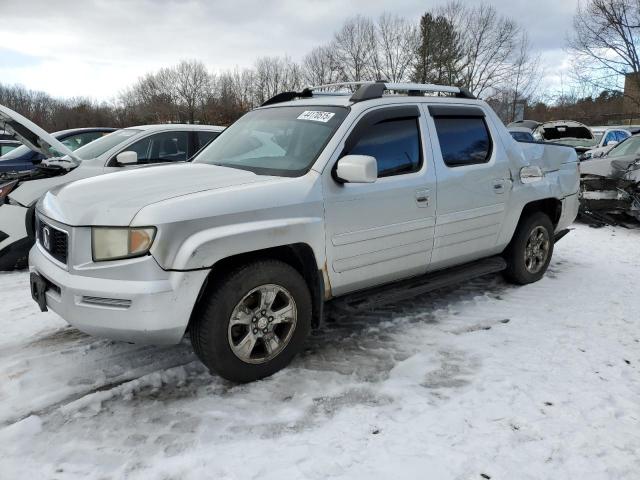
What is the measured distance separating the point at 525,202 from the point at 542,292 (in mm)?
938

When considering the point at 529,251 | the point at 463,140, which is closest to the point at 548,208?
the point at 529,251

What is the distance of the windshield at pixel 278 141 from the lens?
3.47 m

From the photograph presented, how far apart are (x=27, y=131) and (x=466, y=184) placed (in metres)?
4.33

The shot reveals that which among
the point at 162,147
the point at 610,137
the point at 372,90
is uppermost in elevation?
the point at 610,137

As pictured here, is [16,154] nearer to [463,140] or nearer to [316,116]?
[316,116]

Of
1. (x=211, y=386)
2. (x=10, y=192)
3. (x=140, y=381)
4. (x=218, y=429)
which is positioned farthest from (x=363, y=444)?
(x=10, y=192)

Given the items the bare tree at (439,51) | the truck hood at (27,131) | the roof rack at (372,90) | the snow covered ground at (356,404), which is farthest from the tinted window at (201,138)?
the bare tree at (439,51)

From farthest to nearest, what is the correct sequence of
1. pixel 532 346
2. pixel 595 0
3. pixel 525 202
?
pixel 595 0, pixel 525 202, pixel 532 346

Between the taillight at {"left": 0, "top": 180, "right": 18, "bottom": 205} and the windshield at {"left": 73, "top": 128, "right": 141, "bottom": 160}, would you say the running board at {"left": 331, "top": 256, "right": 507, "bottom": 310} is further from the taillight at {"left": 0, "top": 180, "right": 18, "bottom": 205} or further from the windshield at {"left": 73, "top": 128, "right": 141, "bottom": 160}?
the windshield at {"left": 73, "top": 128, "right": 141, "bottom": 160}

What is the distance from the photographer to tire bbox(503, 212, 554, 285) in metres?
4.94

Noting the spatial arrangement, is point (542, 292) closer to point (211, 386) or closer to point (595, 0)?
point (211, 386)

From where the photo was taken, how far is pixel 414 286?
395 cm

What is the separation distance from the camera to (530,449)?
8.16 ft

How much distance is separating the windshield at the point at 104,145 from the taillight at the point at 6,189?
126 centimetres
